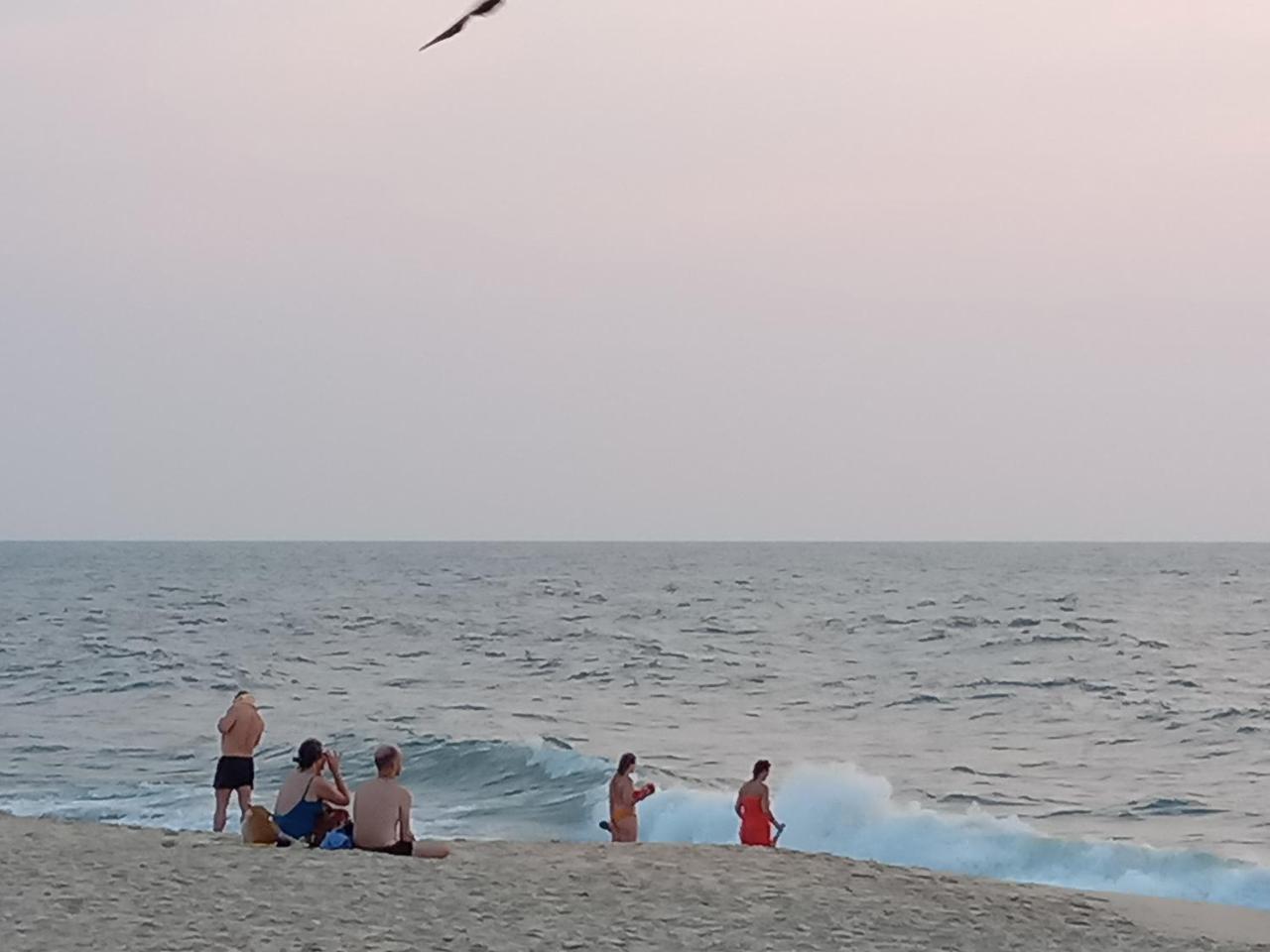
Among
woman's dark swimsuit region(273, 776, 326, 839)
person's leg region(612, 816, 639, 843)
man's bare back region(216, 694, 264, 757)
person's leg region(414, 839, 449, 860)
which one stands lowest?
person's leg region(612, 816, 639, 843)

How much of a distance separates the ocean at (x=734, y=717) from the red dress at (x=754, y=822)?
14.2 ft

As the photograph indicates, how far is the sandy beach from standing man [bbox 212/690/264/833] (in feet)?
3.55

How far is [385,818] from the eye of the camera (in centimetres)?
1175

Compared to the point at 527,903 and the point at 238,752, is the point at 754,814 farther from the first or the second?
the point at 238,752

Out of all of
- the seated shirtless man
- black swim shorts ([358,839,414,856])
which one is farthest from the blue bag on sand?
black swim shorts ([358,839,414,856])

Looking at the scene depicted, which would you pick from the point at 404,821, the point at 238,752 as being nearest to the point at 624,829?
the point at 404,821

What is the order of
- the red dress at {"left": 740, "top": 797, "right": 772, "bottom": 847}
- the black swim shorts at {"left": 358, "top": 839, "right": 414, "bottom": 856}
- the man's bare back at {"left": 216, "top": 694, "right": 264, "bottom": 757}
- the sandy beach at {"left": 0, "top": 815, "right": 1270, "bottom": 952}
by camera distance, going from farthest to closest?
the red dress at {"left": 740, "top": 797, "right": 772, "bottom": 847}
the man's bare back at {"left": 216, "top": 694, "right": 264, "bottom": 757}
the black swim shorts at {"left": 358, "top": 839, "right": 414, "bottom": 856}
the sandy beach at {"left": 0, "top": 815, "right": 1270, "bottom": 952}

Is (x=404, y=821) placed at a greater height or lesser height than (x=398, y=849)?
greater

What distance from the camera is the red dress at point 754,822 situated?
13797 millimetres

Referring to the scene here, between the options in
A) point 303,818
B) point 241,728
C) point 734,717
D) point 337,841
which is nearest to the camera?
A: point 337,841

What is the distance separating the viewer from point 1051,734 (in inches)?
1075

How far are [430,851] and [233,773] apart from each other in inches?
92.0

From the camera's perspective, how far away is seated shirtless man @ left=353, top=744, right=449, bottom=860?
38.4 feet

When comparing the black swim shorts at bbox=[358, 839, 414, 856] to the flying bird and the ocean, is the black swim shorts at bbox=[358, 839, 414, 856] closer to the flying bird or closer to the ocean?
the ocean
